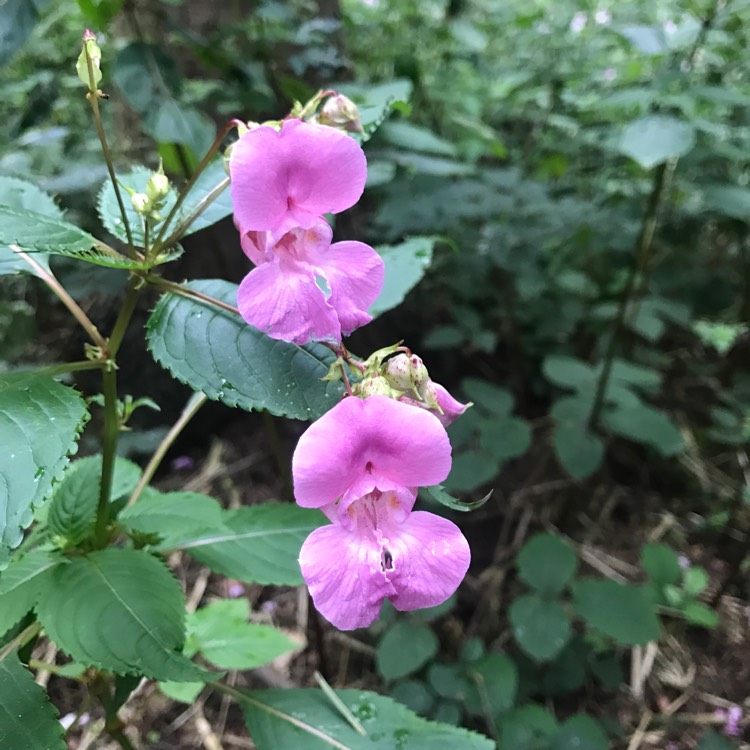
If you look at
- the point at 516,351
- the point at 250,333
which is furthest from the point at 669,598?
the point at 250,333

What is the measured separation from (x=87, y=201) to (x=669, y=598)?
1745mm

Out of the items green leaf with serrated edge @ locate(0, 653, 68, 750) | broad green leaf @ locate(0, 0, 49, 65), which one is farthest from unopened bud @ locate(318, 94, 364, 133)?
broad green leaf @ locate(0, 0, 49, 65)

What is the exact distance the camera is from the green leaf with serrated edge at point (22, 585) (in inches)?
24.8

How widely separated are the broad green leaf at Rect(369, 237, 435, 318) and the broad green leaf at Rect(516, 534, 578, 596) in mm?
720

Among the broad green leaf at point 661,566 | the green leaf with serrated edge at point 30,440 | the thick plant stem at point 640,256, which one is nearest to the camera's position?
the green leaf with serrated edge at point 30,440

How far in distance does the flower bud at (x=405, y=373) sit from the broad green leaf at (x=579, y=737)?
0.94m

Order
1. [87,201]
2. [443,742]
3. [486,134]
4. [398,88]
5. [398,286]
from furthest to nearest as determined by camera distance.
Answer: [486,134] → [87,201] → [398,88] → [398,286] → [443,742]

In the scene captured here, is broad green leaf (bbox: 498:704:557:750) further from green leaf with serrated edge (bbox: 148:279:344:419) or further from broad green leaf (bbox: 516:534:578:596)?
green leaf with serrated edge (bbox: 148:279:344:419)

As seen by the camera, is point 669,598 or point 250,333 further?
point 669,598

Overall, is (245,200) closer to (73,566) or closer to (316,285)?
(316,285)

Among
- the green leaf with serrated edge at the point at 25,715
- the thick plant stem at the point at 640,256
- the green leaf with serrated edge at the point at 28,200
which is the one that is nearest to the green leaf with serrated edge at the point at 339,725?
the green leaf with serrated edge at the point at 25,715

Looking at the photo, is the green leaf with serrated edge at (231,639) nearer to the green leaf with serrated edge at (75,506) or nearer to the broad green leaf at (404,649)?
the broad green leaf at (404,649)

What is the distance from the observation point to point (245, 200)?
20.9 inches

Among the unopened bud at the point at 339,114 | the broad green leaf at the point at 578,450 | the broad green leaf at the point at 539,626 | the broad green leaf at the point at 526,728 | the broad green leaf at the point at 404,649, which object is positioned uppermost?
the unopened bud at the point at 339,114
